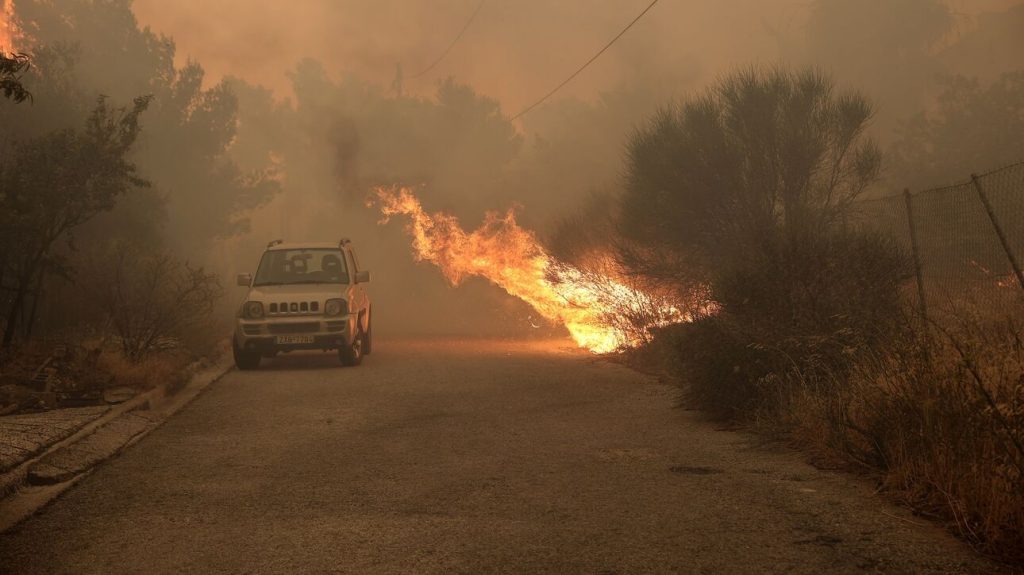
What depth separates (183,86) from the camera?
42750 millimetres

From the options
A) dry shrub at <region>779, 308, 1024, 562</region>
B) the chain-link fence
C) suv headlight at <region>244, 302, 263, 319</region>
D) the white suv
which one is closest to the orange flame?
the white suv

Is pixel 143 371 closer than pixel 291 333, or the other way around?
pixel 143 371

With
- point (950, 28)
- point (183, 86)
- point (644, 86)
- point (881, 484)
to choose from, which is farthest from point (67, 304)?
point (950, 28)

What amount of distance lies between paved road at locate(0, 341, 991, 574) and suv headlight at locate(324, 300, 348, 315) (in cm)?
521

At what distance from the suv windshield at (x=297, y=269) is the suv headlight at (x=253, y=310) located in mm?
1025

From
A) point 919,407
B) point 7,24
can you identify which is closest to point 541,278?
point 919,407

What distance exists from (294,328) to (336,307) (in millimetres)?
766

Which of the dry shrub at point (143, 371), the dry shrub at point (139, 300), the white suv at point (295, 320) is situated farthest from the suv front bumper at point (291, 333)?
the dry shrub at point (143, 371)

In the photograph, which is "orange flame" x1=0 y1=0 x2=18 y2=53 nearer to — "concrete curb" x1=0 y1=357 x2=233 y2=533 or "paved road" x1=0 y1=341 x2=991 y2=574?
"concrete curb" x1=0 y1=357 x2=233 y2=533

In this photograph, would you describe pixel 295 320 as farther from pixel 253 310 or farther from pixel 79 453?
pixel 79 453

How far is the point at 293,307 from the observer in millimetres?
16344

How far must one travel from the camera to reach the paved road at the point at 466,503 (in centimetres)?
516

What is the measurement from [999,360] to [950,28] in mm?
49703

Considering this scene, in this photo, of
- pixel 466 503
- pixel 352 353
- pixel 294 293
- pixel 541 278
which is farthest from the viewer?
pixel 541 278
